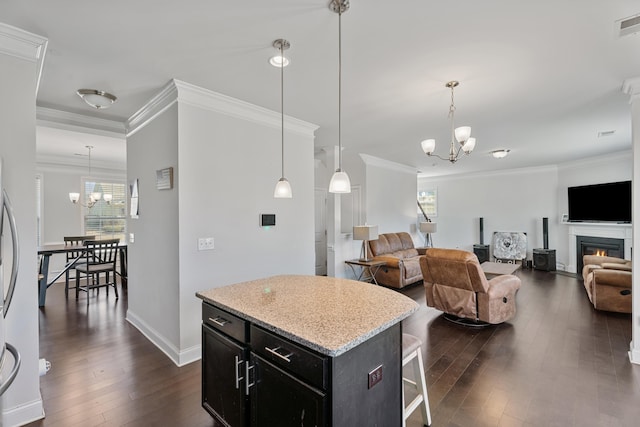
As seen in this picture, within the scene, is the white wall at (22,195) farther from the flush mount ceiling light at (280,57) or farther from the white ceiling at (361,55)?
the flush mount ceiling light at (280,57)

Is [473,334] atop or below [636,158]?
below

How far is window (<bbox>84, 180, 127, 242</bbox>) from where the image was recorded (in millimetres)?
6770

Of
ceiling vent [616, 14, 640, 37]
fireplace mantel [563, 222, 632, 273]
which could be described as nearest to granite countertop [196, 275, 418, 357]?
ceiling vent [616, 14, 640, 37]

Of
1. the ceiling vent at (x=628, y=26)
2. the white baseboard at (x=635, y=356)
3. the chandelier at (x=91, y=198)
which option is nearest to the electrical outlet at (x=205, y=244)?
the ceiling vent at (x=628, y=26)

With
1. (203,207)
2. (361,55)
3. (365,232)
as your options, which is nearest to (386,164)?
(365,232)

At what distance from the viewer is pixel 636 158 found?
2.71 m

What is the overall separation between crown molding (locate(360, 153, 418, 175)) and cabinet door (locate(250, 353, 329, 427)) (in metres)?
5.06

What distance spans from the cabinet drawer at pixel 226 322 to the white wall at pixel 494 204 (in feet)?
27.7

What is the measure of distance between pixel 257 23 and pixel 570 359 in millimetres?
3954

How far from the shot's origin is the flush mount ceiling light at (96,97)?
2.82 metres

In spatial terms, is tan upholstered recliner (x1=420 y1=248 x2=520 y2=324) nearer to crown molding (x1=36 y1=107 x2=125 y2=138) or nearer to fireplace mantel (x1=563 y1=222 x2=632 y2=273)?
fireplace mantel (x1=563 y1=222 x2=632 y2=273)

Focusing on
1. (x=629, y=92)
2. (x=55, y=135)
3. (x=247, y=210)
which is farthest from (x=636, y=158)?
(x=55, y=135)

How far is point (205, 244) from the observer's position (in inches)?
115

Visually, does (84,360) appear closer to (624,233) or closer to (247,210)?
(247,210)
